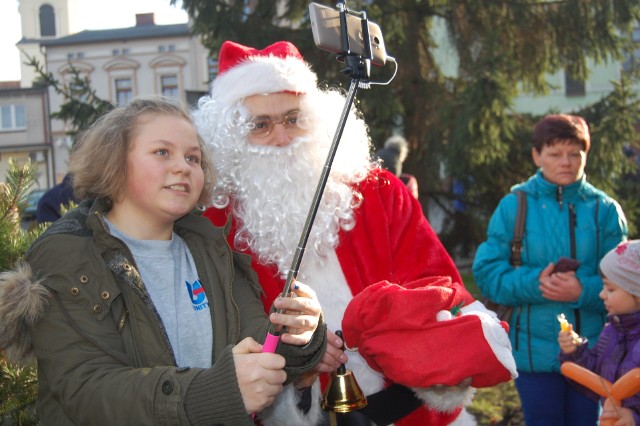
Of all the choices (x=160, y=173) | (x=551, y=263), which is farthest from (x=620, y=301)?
(x=160, y=173)

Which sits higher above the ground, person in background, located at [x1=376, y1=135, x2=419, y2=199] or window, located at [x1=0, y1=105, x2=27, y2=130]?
window, located at [x1=0, y1=105, x2=27, y2=130]

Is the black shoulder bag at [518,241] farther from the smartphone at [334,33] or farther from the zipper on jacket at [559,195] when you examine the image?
the smartphone at [334,33]

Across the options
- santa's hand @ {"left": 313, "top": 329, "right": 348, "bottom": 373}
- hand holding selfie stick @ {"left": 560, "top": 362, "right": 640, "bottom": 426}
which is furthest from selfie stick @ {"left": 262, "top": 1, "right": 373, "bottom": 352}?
hand holding selfie stick @ {"left": 560, "top": 362, "right": 640, "bottom": 426}

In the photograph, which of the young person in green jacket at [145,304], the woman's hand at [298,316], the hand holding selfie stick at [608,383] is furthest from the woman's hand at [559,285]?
the woman's hand at [298,316]

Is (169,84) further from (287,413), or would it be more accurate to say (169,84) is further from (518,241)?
(287,413)

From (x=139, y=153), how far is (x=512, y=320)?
2.47 m

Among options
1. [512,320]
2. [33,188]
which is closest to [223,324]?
[33,188]

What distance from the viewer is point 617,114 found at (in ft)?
28.9

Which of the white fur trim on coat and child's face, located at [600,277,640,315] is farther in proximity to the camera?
child's face, located at [600,277,640,315]

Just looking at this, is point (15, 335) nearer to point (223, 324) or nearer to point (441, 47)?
point (223, 324)

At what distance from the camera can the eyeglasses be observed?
3061 mm

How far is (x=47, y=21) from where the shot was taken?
2363 inches

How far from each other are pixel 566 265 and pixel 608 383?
0.64 metres

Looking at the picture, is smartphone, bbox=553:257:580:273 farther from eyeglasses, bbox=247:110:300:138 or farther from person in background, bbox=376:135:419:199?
person in background, bbox=376:135:419:199
